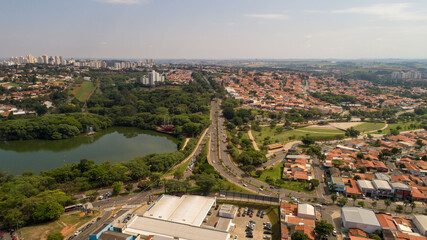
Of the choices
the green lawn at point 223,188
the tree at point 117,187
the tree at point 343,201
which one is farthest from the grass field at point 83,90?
the tree at point 343,201

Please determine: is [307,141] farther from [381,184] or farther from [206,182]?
[206,182]

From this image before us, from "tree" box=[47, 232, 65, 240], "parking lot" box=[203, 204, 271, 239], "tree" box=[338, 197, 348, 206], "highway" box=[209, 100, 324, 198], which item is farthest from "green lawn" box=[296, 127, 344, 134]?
"tree" box=[47, 232, 65, 240]

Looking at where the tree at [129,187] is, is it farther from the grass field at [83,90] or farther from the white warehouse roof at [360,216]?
the grass field at [83,90]

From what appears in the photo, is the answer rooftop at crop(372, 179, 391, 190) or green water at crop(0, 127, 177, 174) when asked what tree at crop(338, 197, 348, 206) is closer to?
rooftop at crop(372, 179, 391, 190)

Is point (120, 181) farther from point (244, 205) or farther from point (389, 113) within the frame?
point (389, 113)

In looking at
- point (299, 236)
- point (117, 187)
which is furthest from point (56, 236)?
point (299, 236)

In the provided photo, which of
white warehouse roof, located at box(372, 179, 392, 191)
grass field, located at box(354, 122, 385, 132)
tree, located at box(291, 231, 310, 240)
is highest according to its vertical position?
grass field, located at box(354, 122, 385, 132)

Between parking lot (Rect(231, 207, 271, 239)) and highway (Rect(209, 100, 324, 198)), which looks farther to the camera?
highway (Rect(209, 100, 324, 198))
